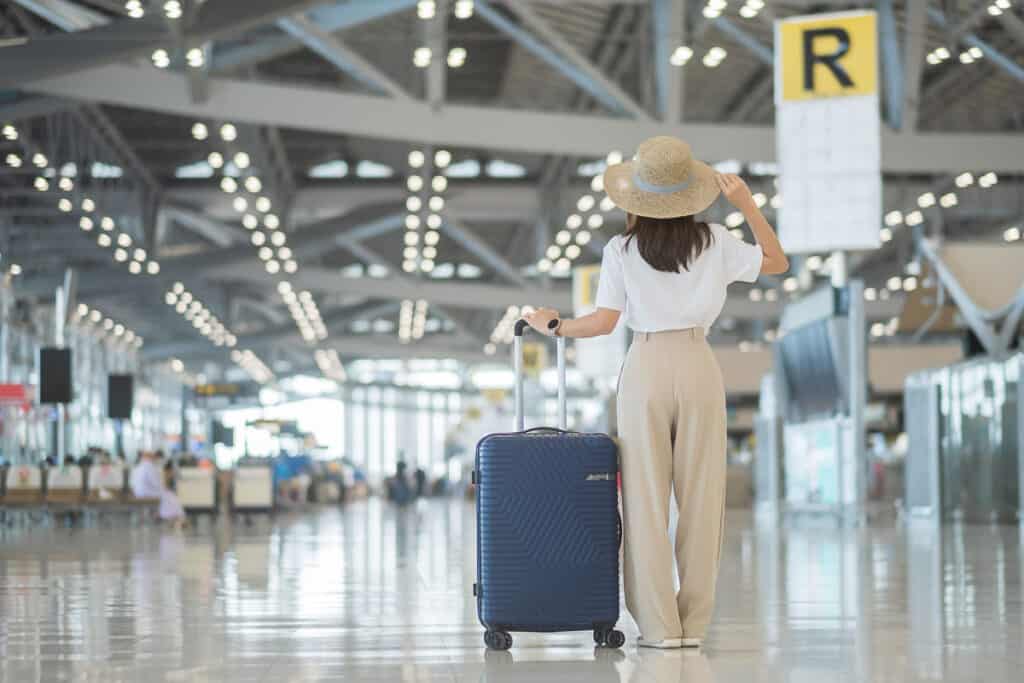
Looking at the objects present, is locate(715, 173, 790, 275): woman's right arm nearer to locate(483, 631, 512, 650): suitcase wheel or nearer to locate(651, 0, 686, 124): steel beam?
locate(483, 631, 512, 650): suitcase wheel

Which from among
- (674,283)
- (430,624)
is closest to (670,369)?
(674,283)

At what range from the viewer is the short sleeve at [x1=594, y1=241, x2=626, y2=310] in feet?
19.5

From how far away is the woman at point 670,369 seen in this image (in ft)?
18.7

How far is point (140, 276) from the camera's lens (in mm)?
38719

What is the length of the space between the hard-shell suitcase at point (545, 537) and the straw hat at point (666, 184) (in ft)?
2.97

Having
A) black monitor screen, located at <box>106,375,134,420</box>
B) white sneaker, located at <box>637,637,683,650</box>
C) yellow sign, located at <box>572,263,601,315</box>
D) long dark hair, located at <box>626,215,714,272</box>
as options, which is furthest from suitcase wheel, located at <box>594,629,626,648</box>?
black monitor screen, located at <box>106,375,134,420</box>

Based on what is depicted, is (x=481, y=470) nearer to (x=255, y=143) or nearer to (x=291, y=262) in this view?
(x=255, y=143)

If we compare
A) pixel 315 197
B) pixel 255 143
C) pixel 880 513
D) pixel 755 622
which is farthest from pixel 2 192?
pixel 755 622

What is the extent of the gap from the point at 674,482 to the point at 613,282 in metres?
0.81

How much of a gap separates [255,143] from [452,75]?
4346 mm

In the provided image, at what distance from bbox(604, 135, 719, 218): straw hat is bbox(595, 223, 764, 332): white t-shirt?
0.64 feet

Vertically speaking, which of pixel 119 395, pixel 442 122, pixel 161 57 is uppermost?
pixel 161 57

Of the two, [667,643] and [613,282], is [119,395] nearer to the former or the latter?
[613,282]

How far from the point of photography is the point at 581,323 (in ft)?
19.3
